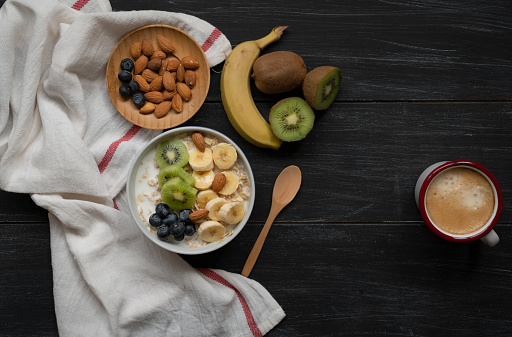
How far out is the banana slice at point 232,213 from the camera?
3.57 ft

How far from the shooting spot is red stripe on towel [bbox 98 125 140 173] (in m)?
1.19

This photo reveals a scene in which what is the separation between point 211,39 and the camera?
4.01 feet

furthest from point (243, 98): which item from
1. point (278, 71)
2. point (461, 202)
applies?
point (461, 202)

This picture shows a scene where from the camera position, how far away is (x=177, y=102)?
1182 mm

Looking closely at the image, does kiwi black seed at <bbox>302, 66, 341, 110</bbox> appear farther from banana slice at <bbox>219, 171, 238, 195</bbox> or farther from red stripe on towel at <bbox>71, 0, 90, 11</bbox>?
red stripe on towel at <bbox>71, 0, 90, 11</bbox>

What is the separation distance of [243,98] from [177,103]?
0.65 feet

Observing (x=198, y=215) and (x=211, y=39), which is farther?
(x=211, y=39)

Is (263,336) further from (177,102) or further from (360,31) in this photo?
(360,31)

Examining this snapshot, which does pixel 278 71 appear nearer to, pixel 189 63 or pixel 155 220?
pixel 189 63

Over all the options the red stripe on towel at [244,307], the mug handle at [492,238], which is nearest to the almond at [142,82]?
the red stripe on towel at [244,307]

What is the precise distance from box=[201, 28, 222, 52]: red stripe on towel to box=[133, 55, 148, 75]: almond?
0.18 meters

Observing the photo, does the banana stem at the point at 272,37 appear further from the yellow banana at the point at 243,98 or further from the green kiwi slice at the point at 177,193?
the green kiwi slice at the point at 177,193

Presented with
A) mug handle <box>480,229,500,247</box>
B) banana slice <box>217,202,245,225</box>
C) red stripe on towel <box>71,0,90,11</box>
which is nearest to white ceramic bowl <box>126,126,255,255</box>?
banana slice <box>217,202,245,225</box>

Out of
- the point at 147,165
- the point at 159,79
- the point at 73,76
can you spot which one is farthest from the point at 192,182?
the point at 73,76
